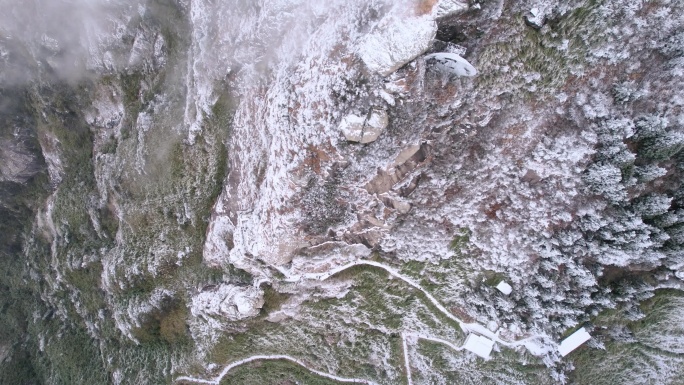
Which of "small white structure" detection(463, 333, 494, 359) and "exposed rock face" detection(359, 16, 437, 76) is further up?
"exposed rock face" detection(359, 16, 437, 76)

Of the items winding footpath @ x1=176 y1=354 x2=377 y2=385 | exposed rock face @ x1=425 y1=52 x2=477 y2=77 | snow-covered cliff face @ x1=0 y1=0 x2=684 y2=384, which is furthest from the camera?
winding footpath @ x1=176 y1=354 x2=377 y2=385

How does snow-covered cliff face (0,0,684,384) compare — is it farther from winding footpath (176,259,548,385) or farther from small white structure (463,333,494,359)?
small white structure (463,333,494,359)

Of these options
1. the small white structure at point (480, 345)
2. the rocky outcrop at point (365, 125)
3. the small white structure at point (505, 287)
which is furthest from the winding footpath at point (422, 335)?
the rocky outcrop at point (365, 125)

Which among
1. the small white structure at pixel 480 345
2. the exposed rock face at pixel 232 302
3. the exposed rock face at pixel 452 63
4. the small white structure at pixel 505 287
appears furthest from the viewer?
the exposed rock face at pixel 232 302

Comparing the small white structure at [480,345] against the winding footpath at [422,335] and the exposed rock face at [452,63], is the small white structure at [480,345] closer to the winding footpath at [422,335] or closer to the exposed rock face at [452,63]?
the winding footpath at [422,335]

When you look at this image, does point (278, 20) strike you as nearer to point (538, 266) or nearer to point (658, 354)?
point (538, 266)

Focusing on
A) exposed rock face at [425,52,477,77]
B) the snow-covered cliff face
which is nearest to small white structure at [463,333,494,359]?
the snow-covered cliff face

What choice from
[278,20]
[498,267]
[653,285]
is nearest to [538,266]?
[498,267]
